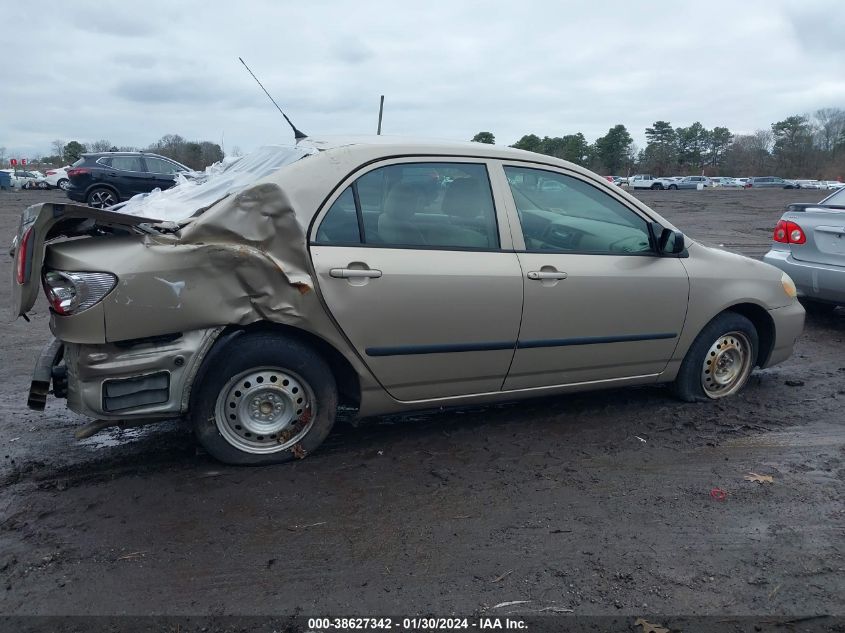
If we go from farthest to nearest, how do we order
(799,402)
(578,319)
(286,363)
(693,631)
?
(799,402) < (578,319) < (286,363) < (693,631)

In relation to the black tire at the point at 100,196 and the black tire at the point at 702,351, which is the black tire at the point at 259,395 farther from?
the black tire at the point at 100,196

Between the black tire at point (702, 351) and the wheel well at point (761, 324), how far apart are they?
10cm

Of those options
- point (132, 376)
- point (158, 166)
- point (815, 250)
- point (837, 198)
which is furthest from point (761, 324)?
point (158, 166)

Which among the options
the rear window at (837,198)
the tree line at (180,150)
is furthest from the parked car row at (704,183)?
the rear window at (837,198)

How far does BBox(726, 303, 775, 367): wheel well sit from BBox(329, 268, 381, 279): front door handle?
265 centimetres

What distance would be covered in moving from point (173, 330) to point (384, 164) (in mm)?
1417

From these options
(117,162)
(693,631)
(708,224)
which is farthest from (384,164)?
(708,224)

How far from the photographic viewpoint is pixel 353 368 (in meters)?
3.76

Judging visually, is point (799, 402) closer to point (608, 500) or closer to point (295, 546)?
point (608, 500)

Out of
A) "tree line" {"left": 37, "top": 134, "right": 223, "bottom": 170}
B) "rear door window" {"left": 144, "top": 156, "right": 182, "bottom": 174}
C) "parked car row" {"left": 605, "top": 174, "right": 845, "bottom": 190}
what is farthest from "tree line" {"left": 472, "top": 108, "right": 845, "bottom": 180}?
"rear door window" {"left": 144, "top": 156, "right": 182, "bottom": 174}

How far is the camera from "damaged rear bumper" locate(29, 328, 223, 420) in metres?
3.34

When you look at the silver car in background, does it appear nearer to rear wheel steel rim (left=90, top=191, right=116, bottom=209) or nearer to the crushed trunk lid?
the crushed trunk lid

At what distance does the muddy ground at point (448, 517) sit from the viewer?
273 cm

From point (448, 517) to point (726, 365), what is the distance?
2.66 meters
